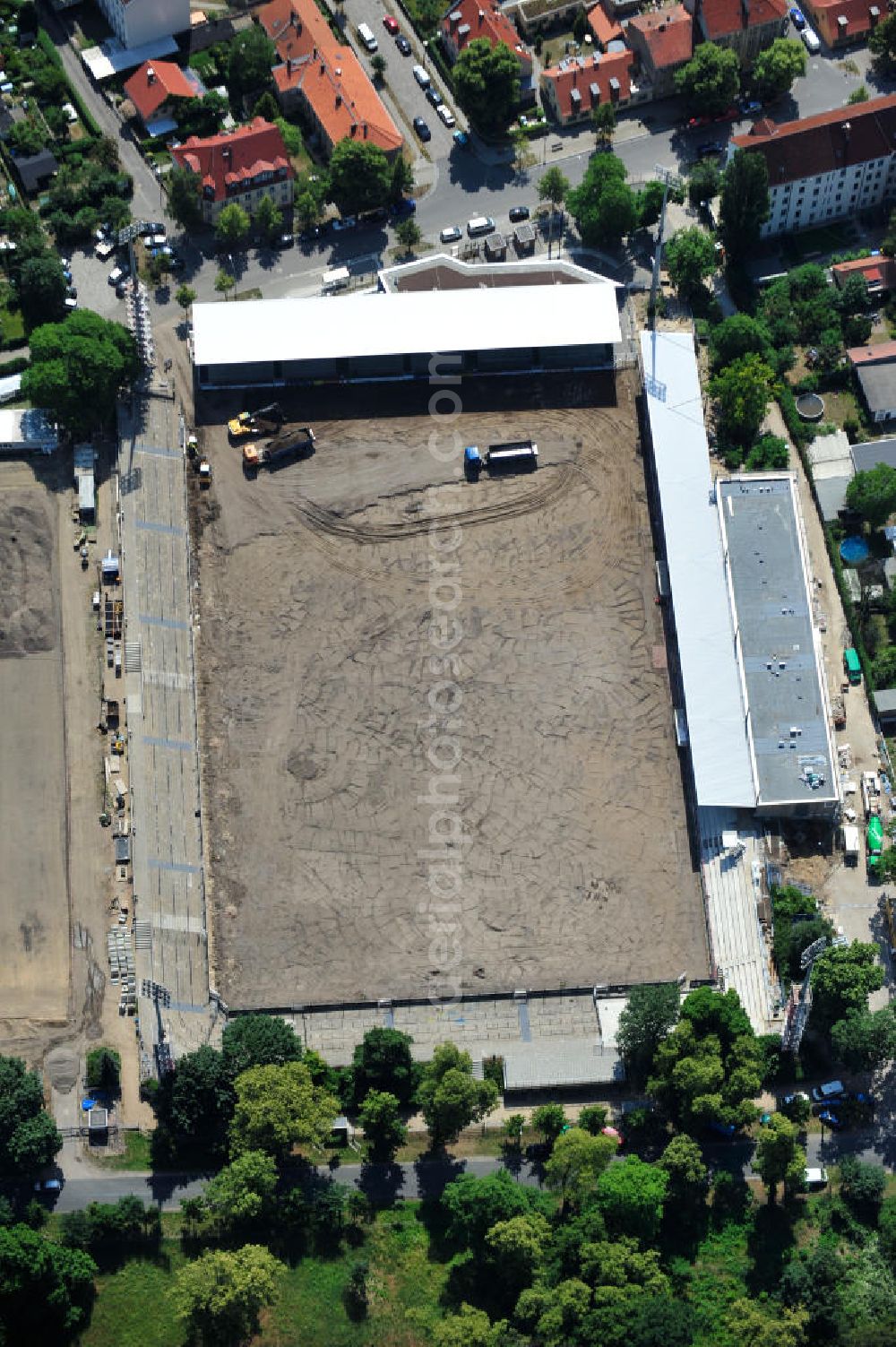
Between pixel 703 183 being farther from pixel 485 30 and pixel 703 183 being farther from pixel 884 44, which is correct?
pixel 485 30

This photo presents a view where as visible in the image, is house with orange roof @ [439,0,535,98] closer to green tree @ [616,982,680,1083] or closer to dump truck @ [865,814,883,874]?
dump truck @ [865,814,883,874]

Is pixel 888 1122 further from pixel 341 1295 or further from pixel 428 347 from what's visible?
pixel 428 347

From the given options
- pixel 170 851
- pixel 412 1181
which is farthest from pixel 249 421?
pixel 412 1181

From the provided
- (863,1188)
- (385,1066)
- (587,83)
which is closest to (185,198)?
(587,83)

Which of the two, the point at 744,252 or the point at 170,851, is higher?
the point at 744,252

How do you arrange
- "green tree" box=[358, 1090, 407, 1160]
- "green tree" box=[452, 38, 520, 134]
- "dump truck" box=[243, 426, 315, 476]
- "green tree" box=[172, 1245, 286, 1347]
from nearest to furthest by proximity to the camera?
"green tree" box=[172, 1245, 286, 1347]
"green tree" box=[358, 1090, 407, 1160]
"dump truck" box=[243, 426, 315, 476]
"green tree" box=[452, 38, 520, 134]

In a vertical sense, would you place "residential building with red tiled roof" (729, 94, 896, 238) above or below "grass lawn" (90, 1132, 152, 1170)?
above

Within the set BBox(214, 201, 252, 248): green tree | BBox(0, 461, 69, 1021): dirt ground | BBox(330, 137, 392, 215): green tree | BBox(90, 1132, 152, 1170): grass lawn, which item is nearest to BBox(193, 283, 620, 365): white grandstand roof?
BBox(214, 201, 252, 248): green tree
